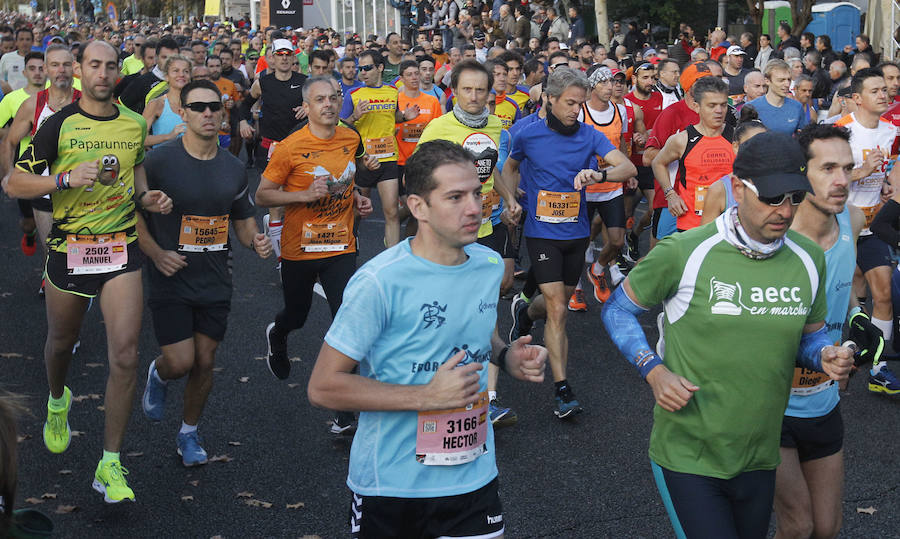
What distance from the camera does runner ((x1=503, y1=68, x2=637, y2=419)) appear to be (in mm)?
6879

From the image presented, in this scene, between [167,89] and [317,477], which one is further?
[167,89]

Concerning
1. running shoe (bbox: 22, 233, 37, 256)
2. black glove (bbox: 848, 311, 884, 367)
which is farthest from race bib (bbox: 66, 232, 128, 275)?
running shoe (bbox: 22, 233, 37, 256)

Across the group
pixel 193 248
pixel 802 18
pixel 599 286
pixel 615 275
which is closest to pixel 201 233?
pixel 193 248

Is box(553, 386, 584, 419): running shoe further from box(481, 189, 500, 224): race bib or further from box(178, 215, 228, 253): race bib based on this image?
box(178, 215, 228, 253): race bib

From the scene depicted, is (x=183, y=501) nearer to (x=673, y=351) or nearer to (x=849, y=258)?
(x=673, y=351)

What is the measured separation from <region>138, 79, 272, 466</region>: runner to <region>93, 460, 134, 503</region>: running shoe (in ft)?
1.88

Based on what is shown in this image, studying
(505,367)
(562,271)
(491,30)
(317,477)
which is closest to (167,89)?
(562,271)

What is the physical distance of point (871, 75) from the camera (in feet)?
24.1

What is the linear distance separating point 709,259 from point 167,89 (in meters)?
6.87

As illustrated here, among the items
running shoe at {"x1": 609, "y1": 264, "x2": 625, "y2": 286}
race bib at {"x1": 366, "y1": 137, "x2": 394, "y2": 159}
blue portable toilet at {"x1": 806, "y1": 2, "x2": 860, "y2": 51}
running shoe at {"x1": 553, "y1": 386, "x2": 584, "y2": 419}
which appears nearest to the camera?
running shoe at {"x1": 553, "y1": 386, "x2": 584, "y2": 419}

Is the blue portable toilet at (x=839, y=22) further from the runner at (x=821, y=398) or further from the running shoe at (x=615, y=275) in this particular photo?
the runner at (x=821, y=398)

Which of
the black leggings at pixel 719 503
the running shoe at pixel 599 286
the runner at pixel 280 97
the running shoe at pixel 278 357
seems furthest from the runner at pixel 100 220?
the runner at pixel 280 97

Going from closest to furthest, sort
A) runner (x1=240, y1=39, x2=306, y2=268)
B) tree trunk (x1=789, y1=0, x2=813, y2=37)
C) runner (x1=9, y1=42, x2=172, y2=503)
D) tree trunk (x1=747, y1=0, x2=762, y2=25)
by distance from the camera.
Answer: runner (x1=9, y1=42, x2=172, y2=503) → runner (x1=240, y1=39, x2=306, y2=268) → tree trunk (x1=789, y1=0, x2=813, y2=37) → tree trunk (x1=747, y1=0, x2=762, y2=25)

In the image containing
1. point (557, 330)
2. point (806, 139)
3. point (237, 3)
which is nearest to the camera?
point (806, 139)
